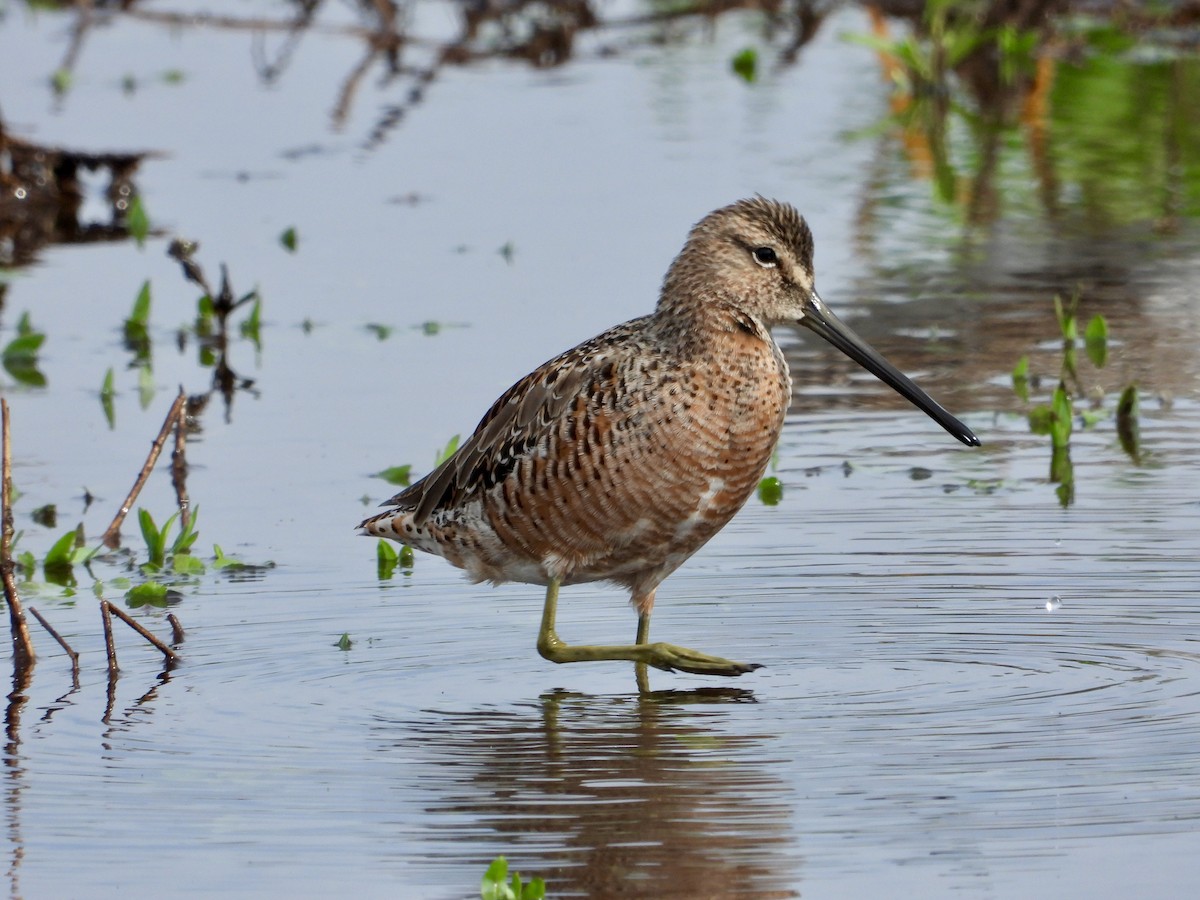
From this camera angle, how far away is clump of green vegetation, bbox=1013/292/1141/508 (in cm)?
719

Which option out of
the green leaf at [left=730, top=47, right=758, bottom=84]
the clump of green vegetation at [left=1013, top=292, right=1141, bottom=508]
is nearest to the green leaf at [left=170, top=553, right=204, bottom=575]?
the clump of green vegetation at [left=1013, top=292, right=1141, bottom=508]

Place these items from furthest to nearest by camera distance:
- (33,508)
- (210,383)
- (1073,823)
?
(210,383) < (33,508) < (1073,823)

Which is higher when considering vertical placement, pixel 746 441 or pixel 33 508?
pixel 746 441

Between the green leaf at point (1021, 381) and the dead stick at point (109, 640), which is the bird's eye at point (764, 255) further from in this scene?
the green leaf at point (1021, 381)

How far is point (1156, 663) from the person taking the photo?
17.7 feet

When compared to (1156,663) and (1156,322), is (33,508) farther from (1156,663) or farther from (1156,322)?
(1156,322)

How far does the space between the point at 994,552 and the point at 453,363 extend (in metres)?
3.00

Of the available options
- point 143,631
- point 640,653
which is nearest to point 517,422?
point 640,653

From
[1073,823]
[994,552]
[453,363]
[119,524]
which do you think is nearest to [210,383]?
[453,363]

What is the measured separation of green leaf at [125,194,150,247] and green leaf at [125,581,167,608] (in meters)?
4.68

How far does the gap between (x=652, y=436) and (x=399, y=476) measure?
189cm

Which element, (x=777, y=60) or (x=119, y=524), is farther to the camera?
(x=777, y=60)

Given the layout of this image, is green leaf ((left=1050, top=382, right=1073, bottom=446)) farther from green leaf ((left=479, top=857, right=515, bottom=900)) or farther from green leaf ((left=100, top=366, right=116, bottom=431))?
A: green leaf ((left=479, top=857, right=515, bottom=900))

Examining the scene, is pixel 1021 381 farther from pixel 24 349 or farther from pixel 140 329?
pixel 24 349
